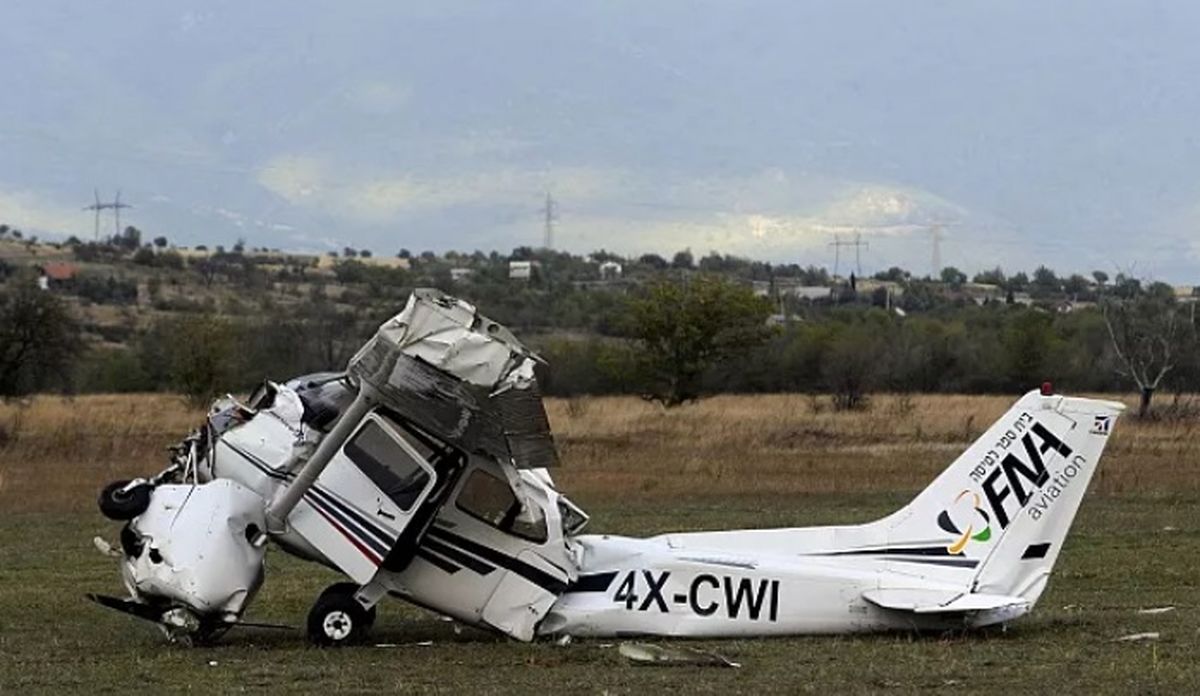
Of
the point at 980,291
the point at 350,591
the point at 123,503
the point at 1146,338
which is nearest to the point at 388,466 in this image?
the point at 350,591

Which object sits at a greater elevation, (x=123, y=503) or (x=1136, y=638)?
(x=123, y=503)

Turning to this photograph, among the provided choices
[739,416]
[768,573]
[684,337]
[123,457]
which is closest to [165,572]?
[768,573]

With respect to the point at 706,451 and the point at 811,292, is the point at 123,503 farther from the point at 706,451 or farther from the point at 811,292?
the point at 811,292

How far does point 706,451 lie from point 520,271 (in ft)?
326

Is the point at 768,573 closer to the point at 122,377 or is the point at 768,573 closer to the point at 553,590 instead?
the point at 553,590

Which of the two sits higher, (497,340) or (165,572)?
(497,340)

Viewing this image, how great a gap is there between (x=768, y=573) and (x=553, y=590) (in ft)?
5.57

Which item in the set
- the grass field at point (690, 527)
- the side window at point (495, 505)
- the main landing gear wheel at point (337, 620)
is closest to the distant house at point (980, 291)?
the grass field at point (690, 527)

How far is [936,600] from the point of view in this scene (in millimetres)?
13336

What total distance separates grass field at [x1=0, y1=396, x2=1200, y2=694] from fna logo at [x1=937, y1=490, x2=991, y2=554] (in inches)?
29.4

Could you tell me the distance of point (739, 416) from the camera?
51.9 m

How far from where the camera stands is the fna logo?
44.7ft

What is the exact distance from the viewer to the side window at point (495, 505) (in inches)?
546

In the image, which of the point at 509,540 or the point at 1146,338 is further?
the point at 1146,338
